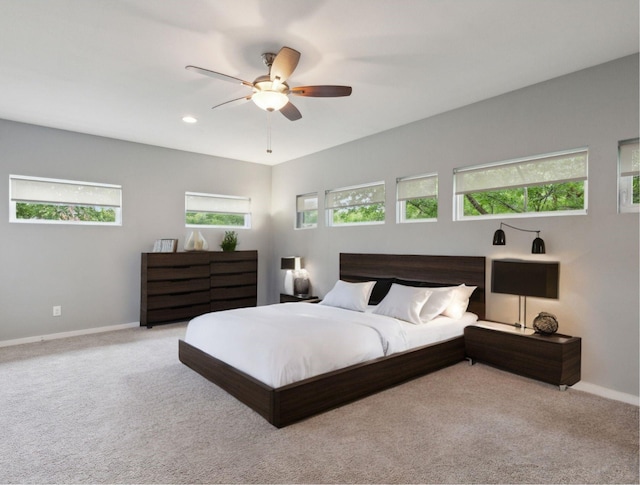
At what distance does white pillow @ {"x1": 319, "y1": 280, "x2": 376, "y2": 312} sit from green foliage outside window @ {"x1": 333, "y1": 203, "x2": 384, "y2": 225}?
104cm

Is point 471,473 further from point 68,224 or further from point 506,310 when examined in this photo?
point 68,224

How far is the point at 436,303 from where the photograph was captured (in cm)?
374

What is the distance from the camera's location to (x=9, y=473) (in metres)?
1.99

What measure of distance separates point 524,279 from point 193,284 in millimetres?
4284

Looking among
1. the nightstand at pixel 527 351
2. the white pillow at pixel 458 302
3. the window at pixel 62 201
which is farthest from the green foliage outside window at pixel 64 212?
the nightstand at pixel 527 351

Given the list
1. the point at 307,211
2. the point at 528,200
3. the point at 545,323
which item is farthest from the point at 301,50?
the point at 307,211

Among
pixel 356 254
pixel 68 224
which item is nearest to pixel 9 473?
pixel 68 224

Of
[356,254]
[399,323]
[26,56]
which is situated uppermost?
[26,56]

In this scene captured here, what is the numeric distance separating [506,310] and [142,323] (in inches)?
182

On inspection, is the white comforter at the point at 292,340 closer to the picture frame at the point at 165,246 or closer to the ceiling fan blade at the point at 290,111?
the ceiling fan blade at the point at 290,111

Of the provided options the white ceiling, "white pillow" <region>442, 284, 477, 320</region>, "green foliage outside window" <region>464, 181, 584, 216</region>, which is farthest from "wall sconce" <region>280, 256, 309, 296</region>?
"green foliage outside window" <region>464, 181, 584, 216</region>

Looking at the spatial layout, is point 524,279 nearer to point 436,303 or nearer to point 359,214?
point 436,303

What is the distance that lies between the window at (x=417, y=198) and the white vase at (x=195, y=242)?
301cm

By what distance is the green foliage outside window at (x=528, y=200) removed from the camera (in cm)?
338
